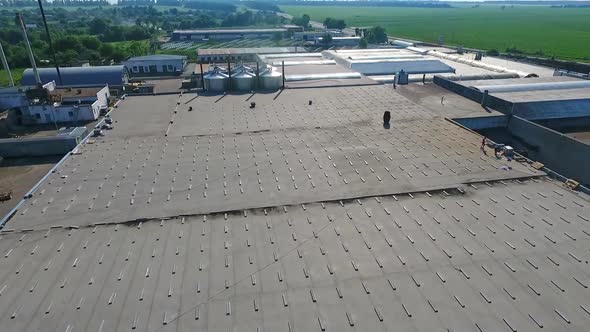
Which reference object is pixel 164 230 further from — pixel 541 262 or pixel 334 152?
pixel 541 262

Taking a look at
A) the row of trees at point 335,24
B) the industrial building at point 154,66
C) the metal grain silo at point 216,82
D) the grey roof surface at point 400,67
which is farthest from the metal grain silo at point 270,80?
the row of trees at point 335,24

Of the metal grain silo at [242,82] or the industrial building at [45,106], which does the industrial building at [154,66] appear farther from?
the metal grain silo at [242,82]

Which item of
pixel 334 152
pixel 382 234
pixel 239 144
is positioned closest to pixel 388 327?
pixel 382 234

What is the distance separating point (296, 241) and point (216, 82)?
3380 cm

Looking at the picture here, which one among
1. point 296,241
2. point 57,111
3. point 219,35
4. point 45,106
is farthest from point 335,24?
point 296,241

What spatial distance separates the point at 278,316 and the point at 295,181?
36.6 feet

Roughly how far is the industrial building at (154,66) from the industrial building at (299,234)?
56.1 metres

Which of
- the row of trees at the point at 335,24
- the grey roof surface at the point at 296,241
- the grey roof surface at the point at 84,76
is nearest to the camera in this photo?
the grey roof surface at the point at 296,241

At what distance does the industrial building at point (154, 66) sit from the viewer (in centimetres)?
8456

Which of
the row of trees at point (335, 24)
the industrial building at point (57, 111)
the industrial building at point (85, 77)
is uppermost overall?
the row of trees at point (335, 24)

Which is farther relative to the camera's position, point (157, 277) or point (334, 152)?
point (334, 152)

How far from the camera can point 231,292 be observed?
1495 cm

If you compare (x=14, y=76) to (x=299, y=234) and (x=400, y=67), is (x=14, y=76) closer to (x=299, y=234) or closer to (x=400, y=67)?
(x=400, y=67)

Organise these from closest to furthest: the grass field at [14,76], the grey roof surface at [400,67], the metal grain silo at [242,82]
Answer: the metal grain silo at [242,82] → the grey roof surface at [400,67] → the grass field at [14,76]
